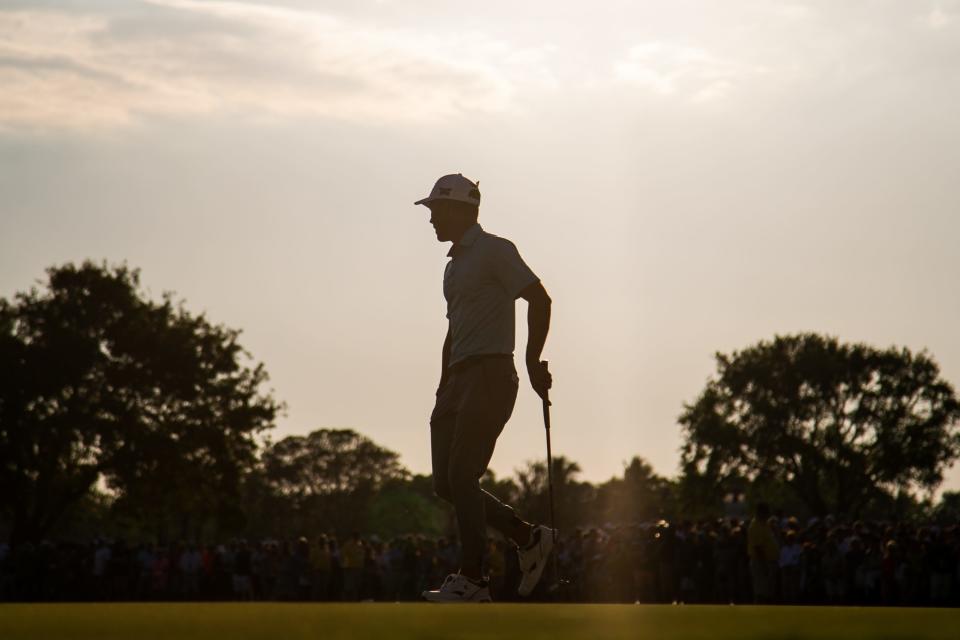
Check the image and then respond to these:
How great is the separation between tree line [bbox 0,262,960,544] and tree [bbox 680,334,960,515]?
87 mm

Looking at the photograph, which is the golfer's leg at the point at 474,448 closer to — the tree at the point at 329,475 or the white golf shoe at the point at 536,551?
the white golf shoe at the point at 536,551

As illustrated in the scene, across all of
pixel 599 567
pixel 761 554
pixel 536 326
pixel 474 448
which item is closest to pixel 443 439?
A: pixel 474 448

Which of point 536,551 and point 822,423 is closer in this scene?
point 536,551

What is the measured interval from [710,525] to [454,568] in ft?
21.7

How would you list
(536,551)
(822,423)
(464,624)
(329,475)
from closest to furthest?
(464,624) < (536,551) < (822,423) < (329,475)

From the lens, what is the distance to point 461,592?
8031mm

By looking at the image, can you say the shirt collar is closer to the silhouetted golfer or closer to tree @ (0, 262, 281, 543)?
the silhouetted golfer

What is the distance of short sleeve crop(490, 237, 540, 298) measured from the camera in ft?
27.1

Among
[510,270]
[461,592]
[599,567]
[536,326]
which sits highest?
[510,270]

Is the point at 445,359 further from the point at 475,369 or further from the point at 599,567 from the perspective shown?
the point at 599,567

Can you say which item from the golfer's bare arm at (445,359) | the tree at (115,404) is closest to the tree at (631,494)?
the tree at (115,404)

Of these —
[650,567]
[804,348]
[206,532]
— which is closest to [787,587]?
[650,567]

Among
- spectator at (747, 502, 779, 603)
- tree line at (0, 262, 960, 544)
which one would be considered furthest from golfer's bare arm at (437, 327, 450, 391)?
tree line at (0, 262, 960, 544)

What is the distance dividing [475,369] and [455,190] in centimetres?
98
